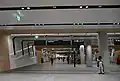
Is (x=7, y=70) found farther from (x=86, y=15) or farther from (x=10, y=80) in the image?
(x=86, y=15)

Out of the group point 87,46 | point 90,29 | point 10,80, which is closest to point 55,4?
point 10,80

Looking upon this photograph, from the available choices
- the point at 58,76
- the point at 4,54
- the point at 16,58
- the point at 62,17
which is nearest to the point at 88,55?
the point at 16,58

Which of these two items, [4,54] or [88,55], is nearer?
[4,54]

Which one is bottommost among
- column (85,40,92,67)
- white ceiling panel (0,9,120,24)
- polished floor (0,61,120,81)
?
polished floor (0,61,120,81)

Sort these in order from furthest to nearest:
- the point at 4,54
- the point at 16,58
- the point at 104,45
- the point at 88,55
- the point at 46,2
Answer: the point at 88,55, the point at 16,58, the point at 4,54, the point at 104,45, the point at 46,2

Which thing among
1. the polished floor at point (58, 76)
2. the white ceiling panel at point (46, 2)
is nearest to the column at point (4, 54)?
the polished floor at point (58, 76)

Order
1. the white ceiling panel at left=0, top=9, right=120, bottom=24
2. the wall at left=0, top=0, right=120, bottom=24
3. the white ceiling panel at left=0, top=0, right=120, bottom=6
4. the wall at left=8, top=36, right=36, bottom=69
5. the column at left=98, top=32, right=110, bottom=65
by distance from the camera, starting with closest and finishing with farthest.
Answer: the white ceiling panel at left=0, top=0, right=120, bottom=6 → the wall at left=0, top=0, right=120, bottom=24 → the white ceiling panel at left=0, top=9, right=120, bottom=24 → the column at left=98, top=32, right=110, bottom=65 → the wall at left=8, top=36, right=36, bottom=69

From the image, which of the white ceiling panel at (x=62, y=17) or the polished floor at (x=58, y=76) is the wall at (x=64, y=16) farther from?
the polished floor at (x=58, y=76)

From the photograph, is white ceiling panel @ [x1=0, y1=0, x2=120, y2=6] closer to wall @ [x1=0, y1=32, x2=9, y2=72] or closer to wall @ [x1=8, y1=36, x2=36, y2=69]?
wall @ [x1=0, y1=32, x2=9, y2=72]

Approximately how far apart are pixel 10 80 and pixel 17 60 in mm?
13380

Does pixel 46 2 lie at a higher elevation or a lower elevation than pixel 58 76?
higher

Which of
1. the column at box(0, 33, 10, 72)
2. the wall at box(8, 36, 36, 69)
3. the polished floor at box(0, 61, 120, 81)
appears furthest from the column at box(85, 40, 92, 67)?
the column at box(0, 33, 10, 72)

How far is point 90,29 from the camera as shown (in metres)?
22.4

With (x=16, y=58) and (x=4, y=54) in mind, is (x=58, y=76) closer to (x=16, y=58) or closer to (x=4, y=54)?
(x=4, y=54)
